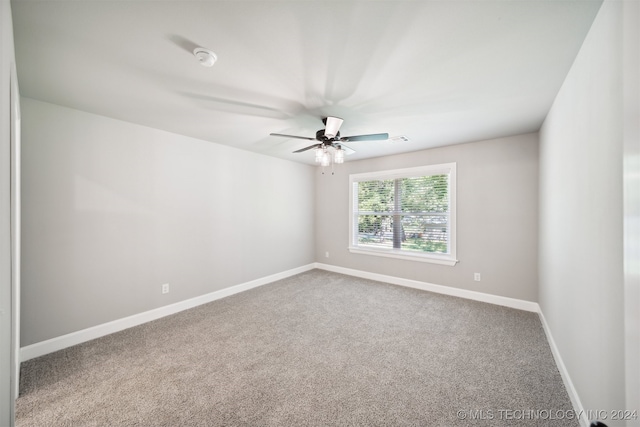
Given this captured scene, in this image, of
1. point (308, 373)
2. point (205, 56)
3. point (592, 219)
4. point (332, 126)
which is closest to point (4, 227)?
point (205, 56)

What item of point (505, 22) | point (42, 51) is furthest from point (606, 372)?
point (42, 51)

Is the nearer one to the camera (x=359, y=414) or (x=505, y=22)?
(x=505, y=22)

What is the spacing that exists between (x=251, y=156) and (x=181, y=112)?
66.9 inches

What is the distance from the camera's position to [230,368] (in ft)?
7.00

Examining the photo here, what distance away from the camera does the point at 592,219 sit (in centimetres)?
145

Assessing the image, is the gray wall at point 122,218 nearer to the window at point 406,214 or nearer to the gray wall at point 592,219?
the window at point 406,214

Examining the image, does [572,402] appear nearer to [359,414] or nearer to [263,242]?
[359,414]

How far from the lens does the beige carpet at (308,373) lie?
5.41ft

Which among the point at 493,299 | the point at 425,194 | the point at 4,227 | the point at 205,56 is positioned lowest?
the point at 493,299

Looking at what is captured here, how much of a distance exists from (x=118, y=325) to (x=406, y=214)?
442 cm

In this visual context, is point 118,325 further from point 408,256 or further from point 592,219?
point 592,219

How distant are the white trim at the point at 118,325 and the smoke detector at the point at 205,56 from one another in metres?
2.95

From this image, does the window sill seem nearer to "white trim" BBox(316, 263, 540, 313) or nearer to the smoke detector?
"white trim" BBox(316, 263, 540, 313)

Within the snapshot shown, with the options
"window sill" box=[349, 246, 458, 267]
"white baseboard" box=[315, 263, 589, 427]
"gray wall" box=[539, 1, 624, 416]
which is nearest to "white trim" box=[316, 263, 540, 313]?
"white baseboard" box=[315, 263, 589, 427]
